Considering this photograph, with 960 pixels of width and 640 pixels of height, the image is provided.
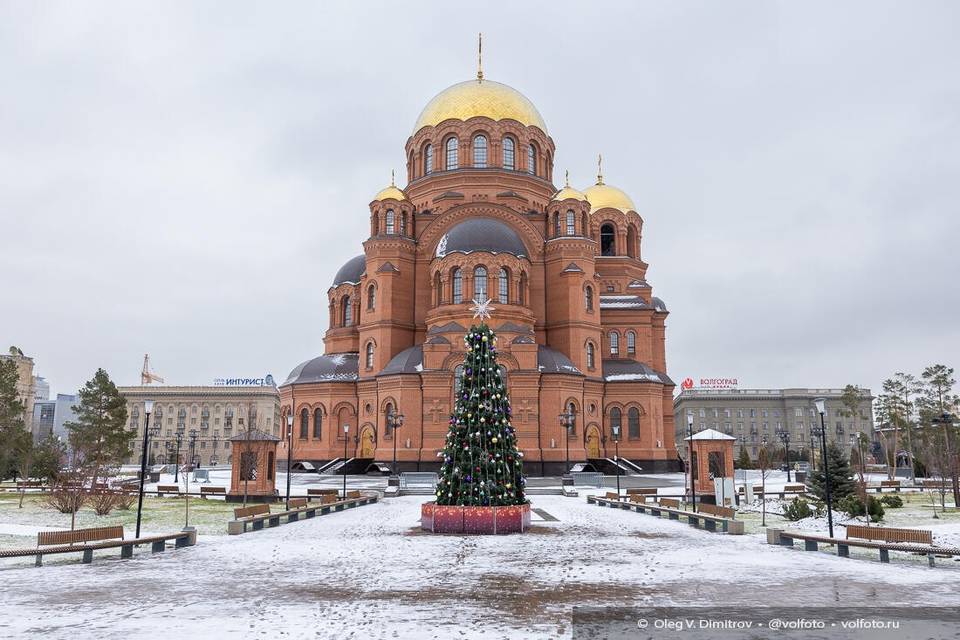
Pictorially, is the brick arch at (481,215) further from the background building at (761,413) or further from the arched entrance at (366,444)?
the background building at (761,413)

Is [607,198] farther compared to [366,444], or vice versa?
[607,198]

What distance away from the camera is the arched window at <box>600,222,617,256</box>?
5916 cm

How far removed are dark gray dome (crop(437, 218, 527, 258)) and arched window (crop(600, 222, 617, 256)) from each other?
44.4ft

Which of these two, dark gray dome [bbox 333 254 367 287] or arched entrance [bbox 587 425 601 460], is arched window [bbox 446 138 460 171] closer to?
dark gray dome [bbox 333 254 367 287]

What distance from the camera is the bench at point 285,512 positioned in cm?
1836

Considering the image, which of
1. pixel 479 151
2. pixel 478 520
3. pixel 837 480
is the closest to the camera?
pixel 478 520

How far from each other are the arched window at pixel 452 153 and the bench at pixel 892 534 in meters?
41.4

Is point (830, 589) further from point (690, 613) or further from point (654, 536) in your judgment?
point (654, 536)

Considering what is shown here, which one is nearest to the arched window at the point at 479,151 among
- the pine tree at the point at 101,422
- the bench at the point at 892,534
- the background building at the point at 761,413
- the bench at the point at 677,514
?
the pine tree at the point at 101,422

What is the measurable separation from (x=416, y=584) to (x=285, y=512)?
35.1 feet

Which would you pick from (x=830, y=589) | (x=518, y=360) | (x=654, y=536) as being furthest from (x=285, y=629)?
(x=518, y=360)

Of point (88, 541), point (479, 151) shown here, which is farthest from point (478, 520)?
point (479, 151)

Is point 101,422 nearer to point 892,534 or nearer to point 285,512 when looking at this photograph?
point 285,512

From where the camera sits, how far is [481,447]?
18.7 m
